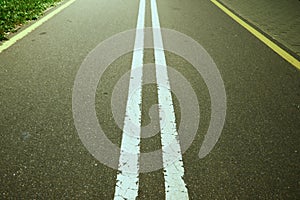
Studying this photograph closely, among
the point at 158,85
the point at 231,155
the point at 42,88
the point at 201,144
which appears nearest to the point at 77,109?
the point at 42,88

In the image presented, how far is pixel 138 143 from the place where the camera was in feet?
7.63

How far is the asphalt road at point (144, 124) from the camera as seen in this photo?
1944 mm

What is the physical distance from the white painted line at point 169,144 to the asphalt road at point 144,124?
0.18ft

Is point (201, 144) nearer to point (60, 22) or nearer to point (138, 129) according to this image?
point (138, 129)

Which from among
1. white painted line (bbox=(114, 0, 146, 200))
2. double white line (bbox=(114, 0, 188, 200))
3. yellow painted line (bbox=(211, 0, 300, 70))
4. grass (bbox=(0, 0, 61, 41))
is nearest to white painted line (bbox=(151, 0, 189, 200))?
double white line (bbox=(114, 0, 188, 200))

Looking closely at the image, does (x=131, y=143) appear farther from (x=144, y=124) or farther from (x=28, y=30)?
(x=28, y=30)

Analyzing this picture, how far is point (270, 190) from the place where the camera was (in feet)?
6.45

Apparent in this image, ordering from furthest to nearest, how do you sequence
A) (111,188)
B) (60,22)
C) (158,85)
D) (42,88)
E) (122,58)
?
(60,22)
(122,58)
(158,85)
(42,88)
(111,188)

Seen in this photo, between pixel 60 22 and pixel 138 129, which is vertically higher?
pixel 60 22

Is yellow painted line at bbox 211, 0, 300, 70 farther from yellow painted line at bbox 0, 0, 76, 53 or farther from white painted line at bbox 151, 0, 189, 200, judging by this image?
yellow painted line at bbox 0, 0, 76, 53

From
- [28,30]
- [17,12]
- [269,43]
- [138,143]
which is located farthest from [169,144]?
[17,12]

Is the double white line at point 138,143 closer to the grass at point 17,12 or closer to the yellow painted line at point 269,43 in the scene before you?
the yellow painted line at point 269,43

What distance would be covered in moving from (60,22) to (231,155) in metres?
4.80

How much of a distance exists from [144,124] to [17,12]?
4734 millimetres
